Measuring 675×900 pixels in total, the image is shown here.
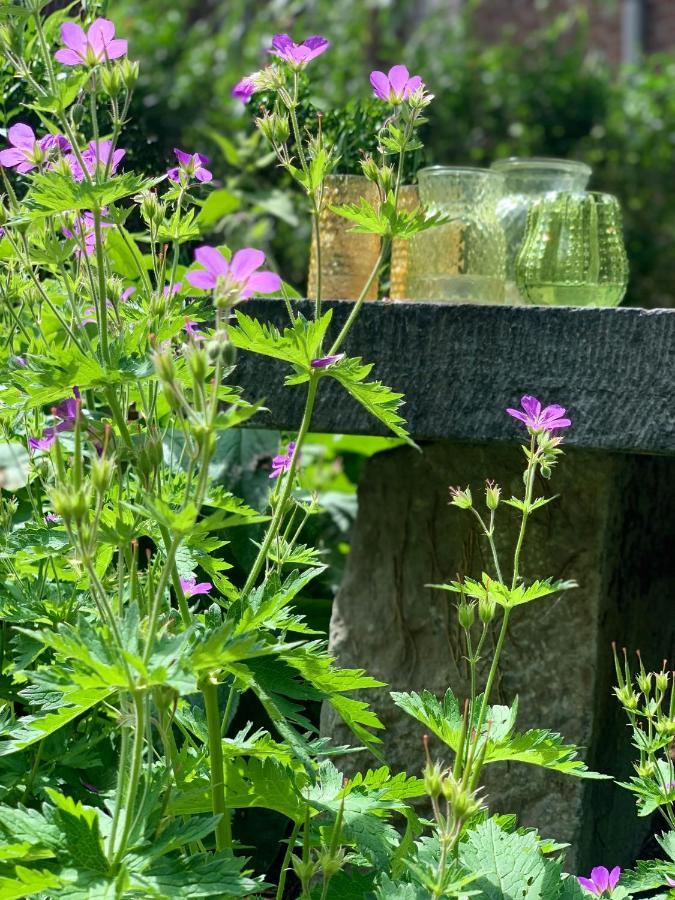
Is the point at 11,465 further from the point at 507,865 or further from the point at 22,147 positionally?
the point at 507,865

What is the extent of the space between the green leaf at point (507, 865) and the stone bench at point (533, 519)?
59 centimetres

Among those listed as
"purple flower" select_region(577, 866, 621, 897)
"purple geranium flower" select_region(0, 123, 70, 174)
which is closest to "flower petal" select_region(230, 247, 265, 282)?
"purple geranium flower" select_region(0, 123, 70, 174)

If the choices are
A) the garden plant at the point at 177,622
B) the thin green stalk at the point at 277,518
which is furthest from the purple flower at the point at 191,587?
the thin green stalk at the point at 277,518

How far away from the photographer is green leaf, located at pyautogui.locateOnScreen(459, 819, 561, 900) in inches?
57.6

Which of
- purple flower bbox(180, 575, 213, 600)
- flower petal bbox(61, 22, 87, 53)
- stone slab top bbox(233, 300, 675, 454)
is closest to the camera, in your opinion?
flower petal bbox(61, 22, 87, 53)

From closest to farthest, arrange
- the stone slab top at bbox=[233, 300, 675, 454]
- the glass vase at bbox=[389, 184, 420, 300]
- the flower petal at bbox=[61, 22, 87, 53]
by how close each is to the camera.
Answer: the flower petal at bbox=[61, 22, 87, 53]
the stone slab top at bbox=[233, 300, 675, 454]
the glass vase at bbox=[389, 184, 420, 300]

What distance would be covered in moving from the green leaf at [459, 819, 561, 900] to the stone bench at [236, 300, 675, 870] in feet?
1.93

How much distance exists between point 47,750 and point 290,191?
2068 mm

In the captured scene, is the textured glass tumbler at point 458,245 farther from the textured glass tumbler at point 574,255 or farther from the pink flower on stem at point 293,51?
the pink flower on stem at point 293,51

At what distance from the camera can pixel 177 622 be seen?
1612 millimetres

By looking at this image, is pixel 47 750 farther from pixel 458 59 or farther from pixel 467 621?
pixel 458 59

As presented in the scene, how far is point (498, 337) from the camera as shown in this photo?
193 centimetres

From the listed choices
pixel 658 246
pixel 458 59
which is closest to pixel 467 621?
pixel 658 246

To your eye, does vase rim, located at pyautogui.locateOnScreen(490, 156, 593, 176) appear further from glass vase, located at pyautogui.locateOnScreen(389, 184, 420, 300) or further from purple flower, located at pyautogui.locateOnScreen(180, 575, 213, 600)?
purple flower, located at pyautogui.locateOnScreen(180, 575, 213, 600)
